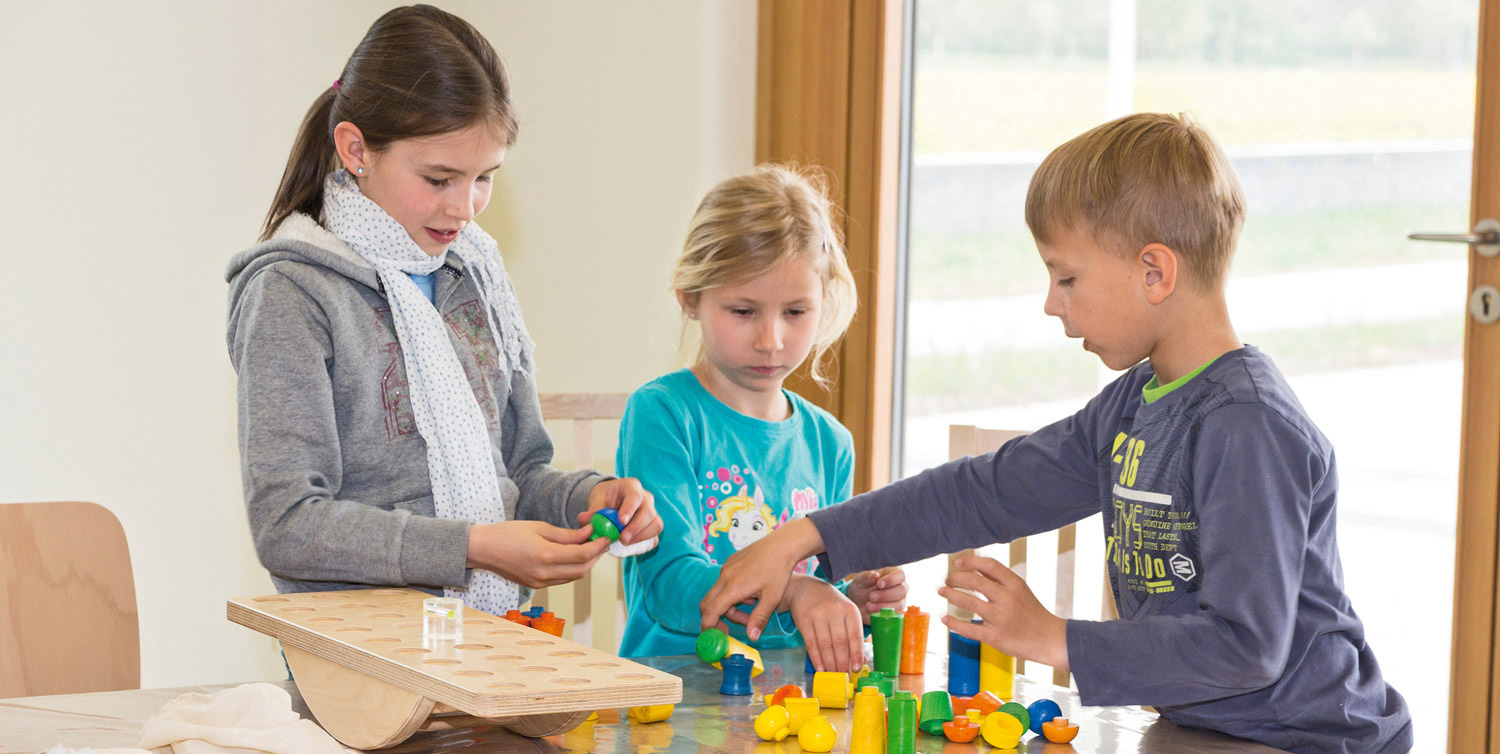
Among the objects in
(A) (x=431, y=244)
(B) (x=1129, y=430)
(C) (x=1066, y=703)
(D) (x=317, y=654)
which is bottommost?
(C) (x=1066, y=703)

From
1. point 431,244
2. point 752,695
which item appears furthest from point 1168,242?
point 431,244

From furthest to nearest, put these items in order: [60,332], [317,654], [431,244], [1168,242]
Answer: [60,332] < [431,244] < [1168,242] < [317,654]

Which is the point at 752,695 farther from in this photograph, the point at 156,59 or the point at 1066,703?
the point at 156,59

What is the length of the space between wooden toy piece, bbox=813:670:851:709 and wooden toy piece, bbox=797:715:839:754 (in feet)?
0.35

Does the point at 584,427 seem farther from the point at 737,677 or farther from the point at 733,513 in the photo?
the point at 737,677

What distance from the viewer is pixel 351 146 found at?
1.30 meters

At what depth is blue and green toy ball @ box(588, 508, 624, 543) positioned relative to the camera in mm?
1212

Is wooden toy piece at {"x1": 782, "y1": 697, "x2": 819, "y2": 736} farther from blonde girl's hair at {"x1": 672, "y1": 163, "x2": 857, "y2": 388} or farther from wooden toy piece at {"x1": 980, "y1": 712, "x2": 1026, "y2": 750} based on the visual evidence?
blonde girl's hair at {"x1": 672, "y1": 163, "x2": 857, "y2": 388}

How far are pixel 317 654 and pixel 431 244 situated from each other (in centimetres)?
58

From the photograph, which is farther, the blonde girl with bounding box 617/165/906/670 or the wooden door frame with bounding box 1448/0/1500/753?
the wooden door frame with bounding box 1448/0/1500/753

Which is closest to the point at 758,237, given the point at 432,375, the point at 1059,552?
the point at 432,375

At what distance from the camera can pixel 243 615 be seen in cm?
97

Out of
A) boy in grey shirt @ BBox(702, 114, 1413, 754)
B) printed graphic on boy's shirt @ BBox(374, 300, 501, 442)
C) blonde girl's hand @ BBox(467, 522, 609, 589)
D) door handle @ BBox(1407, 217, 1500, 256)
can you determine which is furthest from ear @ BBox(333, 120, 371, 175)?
door handle @ BBox(1407, 217, 1500, 256)

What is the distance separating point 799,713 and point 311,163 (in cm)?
84
